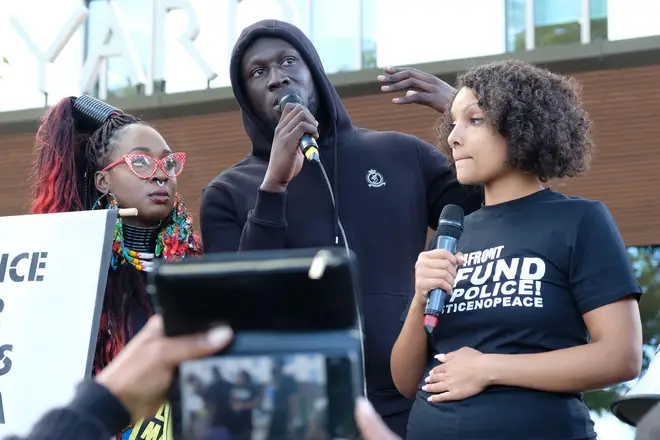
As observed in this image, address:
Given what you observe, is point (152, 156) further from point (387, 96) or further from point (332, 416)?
point (387, 96)

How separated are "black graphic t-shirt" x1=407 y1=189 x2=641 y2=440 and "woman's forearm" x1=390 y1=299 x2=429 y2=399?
0.05 meters

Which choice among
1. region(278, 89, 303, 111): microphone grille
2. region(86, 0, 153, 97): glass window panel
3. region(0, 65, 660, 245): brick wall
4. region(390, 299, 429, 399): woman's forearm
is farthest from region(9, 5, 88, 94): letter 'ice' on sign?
region(390, 299, 429, 399): woman's forearm

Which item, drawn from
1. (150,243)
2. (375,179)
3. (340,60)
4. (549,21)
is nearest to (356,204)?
(375,179)

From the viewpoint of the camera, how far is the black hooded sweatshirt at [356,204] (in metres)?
3.08

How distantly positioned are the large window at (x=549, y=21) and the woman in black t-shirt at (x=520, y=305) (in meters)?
4.68

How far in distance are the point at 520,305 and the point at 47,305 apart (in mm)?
1404

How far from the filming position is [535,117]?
2.78 m

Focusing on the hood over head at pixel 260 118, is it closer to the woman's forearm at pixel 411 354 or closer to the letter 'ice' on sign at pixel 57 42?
the woman's forearm at pixel 411 354

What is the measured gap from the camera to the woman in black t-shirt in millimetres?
2490

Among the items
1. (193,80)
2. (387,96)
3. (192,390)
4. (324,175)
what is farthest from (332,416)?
(193,80)

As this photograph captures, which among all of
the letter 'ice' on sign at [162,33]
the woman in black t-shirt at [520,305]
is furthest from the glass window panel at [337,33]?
the woman in black t-shirt at [520,305]

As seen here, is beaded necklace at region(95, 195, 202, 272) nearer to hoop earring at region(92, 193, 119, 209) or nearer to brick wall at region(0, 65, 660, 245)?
hoop earring at region(92, 193, 119, 209)

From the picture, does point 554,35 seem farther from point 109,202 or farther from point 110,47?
point 109,202

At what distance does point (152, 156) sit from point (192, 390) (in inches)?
103
